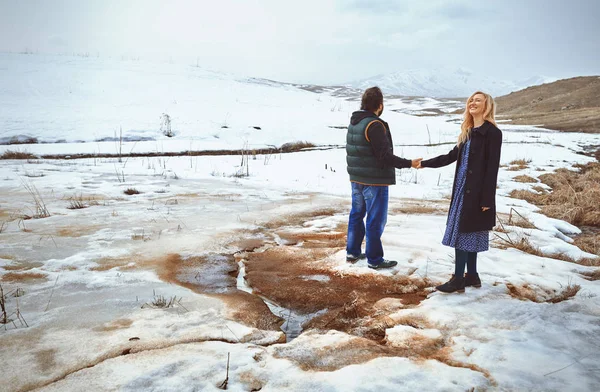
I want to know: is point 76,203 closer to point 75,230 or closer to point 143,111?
point 75,230

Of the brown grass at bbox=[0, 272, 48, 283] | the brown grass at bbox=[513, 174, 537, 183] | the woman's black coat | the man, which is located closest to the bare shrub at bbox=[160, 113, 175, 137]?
the brown grass at bbox=[0, 272, 48, 283]

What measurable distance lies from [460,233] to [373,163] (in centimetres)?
104

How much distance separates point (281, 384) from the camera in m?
2.02

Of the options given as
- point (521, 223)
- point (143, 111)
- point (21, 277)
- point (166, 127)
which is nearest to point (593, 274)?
point (521, 223)

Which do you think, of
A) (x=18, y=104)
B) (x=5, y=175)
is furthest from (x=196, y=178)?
(x=18, y=104)

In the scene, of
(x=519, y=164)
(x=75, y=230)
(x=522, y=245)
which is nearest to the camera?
(x=522, y=245)

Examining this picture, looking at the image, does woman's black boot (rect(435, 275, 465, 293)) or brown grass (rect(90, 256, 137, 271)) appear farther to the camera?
brown grass (rect(90, 256, 137, 271))

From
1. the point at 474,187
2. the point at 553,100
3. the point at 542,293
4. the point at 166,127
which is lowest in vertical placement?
the point at 542,293

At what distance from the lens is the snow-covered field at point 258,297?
2117mm

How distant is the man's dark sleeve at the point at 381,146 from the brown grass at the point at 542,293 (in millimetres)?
1490

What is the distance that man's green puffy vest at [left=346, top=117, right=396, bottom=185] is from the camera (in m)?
3.73

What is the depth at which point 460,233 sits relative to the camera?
3.27 metres

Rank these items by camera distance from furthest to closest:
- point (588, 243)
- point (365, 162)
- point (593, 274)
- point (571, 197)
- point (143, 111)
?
1. point (143, 111)
2. point (571, 197)
3. point (588, 243)
4. point (365, 162)
5. point (593, 274)

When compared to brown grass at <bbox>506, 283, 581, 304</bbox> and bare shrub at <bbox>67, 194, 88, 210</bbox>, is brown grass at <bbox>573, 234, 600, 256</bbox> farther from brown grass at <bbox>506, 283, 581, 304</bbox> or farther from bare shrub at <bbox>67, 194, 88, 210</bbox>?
bare shrub at <bbox>67, 194, 88, 210</bbox>
